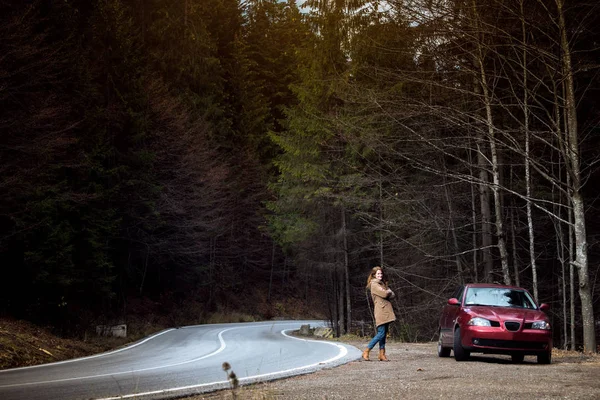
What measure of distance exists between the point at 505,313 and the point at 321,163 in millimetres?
17613

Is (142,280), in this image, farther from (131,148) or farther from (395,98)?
(395,98)

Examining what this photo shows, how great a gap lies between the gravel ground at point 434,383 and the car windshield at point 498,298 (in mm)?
1663

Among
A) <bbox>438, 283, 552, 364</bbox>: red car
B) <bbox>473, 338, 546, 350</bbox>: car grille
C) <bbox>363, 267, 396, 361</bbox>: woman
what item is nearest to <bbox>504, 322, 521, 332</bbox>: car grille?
<bbox>438, 283, 552, 364</bbox>: red car

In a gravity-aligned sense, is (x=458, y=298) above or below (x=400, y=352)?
above

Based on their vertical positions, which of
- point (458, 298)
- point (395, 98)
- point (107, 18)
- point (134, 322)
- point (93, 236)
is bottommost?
point (134, 322)

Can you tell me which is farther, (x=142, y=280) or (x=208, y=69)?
(x=208, y=69)

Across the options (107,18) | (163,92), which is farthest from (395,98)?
(163,92)

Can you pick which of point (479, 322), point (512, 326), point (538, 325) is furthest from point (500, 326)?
point (538, 325)

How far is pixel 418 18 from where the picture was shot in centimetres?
1605

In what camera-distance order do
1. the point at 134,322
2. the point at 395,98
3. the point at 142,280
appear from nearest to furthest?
1. the point at 395,98
2. the point at 134,322
3. the point at 142,280

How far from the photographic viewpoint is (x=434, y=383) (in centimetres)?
888

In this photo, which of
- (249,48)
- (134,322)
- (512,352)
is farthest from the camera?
(249,48)

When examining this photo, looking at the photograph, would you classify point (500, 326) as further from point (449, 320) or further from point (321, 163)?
point (321, 163)

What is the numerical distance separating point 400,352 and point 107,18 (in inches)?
961
